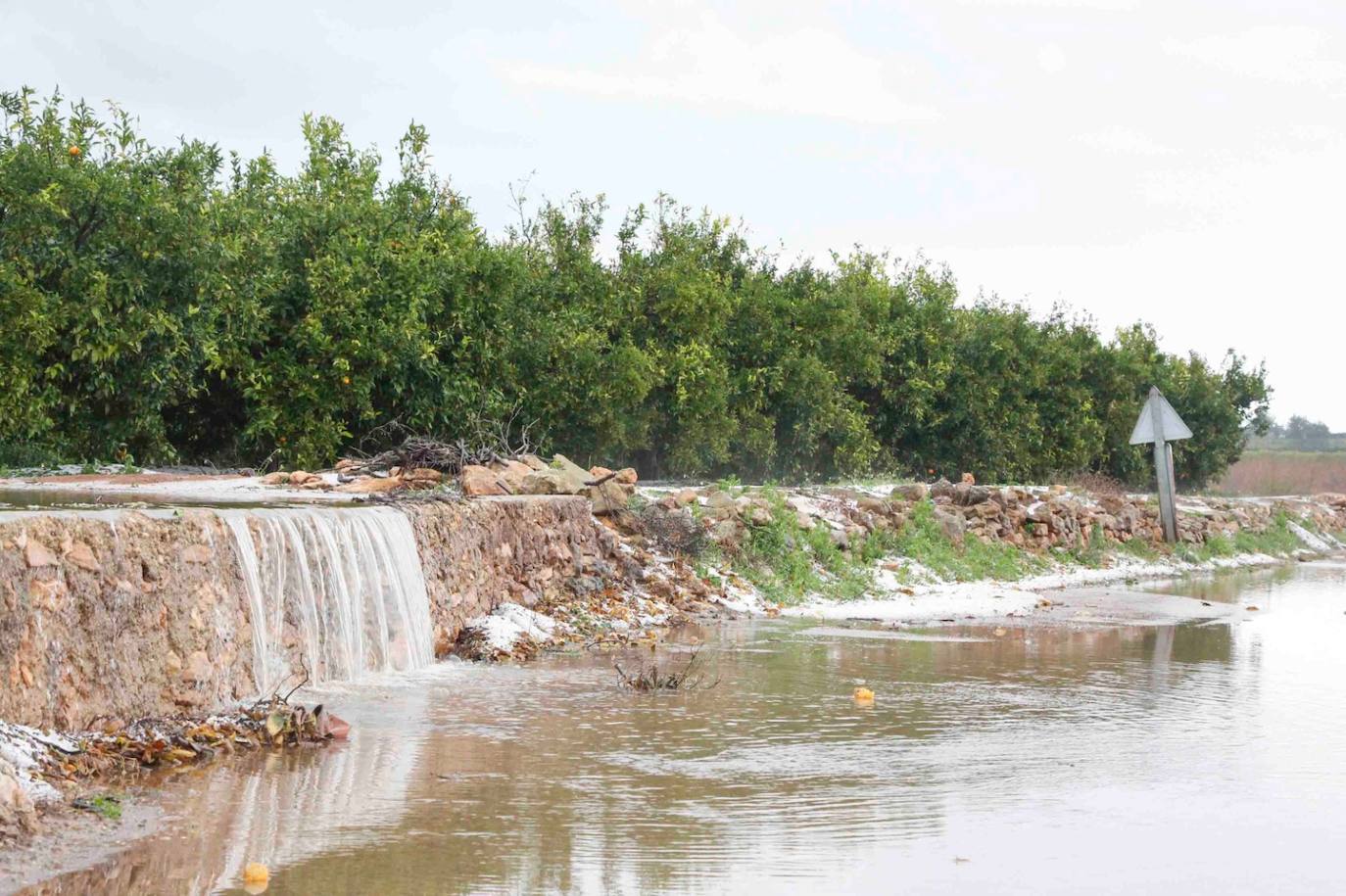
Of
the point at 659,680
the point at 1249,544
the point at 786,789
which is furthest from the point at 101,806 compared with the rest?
the point at 1249,544

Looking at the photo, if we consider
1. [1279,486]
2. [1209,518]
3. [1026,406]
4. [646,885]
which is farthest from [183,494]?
[1279,486]

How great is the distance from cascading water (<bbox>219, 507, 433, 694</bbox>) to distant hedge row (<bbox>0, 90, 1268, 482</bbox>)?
7.50 m

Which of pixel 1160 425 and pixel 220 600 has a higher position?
pixel 1160 425

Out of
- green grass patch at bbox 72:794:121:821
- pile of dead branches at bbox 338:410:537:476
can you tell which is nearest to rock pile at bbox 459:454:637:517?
pile of dead branches at bbox 338:410:537:476

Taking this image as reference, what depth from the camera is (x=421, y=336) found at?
21.7 meters

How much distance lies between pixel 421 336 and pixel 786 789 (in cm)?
1457

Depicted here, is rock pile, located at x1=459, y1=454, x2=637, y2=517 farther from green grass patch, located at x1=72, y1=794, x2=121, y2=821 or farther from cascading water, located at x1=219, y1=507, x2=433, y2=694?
green grass patch, located at x1=72, y1=794, x2=121, y2=821

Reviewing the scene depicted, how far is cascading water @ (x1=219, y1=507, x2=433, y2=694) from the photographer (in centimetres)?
1046

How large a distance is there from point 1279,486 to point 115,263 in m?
45.8

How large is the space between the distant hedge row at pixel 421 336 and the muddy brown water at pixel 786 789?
857 centimetres

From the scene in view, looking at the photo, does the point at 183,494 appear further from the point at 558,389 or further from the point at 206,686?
the point at 558,389

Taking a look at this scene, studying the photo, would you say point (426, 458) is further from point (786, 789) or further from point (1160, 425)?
point (1160, 425)

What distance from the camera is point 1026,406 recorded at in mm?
38594

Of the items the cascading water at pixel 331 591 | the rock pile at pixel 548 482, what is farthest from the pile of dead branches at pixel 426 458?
the cascading water at pixel 331 591
